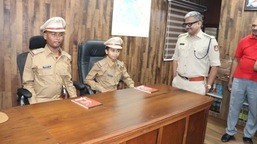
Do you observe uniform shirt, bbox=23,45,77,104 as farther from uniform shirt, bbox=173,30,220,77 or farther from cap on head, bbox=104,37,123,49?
uniform shirt, bbox=173,30,220,77

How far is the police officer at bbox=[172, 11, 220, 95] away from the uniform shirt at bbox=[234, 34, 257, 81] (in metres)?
0.38

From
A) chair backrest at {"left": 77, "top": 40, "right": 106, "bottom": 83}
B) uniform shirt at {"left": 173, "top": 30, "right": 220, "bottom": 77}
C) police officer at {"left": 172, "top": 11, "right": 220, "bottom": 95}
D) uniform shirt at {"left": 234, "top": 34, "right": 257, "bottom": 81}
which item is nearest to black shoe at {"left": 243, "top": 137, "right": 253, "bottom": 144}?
uniform shirt at {"left": 234, "top": 34, "right": 257, "bottom": 81}

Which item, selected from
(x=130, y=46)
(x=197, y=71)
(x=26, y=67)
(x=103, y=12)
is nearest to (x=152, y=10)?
(x=130, y=46)

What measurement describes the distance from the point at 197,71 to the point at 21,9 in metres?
2.03

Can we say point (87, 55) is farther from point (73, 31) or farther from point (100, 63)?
point (73, 31)

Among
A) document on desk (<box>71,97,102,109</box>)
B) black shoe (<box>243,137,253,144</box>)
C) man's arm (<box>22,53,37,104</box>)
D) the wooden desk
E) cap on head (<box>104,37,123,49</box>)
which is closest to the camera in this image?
the wooden desk

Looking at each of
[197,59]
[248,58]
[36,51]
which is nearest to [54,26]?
[36,51]

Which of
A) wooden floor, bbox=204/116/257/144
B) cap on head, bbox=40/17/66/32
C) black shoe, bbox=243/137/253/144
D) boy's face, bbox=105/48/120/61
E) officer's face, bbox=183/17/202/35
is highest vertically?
officer's face, bbox=183/17/202/35

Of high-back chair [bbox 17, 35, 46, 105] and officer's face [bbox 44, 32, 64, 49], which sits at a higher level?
officer's face [bbox 44, 32, 64, 49]

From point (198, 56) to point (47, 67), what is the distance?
5.23 feet

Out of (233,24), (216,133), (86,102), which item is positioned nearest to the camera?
(86,102)

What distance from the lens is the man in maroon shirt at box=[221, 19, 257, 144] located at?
2.56m

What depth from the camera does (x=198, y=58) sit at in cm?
250

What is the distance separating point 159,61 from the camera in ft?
13.4
